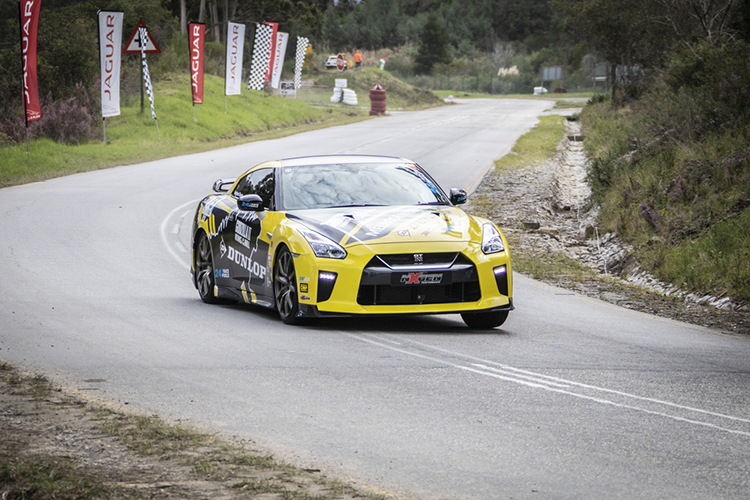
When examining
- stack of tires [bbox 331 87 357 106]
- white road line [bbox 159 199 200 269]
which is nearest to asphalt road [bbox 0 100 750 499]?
white road line [bbox 159 199 200 269]

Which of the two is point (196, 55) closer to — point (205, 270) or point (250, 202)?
point (205, 270)

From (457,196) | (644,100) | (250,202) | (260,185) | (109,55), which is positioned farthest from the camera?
(109,55)

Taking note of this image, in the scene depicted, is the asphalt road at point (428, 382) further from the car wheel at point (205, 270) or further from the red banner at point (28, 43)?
the red banner at point (28, 43)

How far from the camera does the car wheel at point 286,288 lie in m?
8.76

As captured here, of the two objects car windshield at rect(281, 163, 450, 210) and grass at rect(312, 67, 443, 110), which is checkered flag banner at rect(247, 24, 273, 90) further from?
car windshield at rect(281, 163, 450, 210)

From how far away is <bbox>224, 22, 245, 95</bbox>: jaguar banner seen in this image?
41.0m

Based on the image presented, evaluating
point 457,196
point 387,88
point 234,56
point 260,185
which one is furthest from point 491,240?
point 387,88

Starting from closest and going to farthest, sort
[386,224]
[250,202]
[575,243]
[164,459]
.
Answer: [164,459], [386,224], [250,202], [575,243]

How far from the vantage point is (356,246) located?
8438mm

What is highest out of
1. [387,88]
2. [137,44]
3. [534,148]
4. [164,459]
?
[137,44]

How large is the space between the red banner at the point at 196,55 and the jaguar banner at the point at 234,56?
2.75m

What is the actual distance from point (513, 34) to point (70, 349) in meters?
146

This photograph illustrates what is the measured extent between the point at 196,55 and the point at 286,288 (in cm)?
3021

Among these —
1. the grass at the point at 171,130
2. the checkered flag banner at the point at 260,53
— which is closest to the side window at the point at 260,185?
the grass at the point at 171,130
